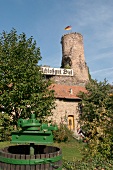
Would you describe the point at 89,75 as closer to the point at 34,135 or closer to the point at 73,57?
the point at 73,57

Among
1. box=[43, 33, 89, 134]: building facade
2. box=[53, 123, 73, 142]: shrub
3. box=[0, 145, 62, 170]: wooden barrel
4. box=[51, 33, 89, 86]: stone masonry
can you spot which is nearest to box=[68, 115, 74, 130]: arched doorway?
box=[43, 33, 89, 134]: building facade

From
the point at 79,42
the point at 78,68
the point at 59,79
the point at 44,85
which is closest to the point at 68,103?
the point at 44,85

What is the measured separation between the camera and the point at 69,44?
1442 inches

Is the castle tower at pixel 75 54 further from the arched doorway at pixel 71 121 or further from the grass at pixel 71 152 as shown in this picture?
the grass at pixel 71 152

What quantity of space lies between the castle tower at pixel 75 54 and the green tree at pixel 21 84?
23022 millimetres

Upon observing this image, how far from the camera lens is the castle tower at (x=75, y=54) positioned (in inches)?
1439

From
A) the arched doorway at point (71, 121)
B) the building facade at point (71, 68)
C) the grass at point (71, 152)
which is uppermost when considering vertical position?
the building facade at point (71, 68)

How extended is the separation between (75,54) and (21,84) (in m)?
25.7

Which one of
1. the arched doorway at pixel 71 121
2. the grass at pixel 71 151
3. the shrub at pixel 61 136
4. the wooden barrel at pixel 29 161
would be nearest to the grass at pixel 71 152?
the grass at pixel 71 151

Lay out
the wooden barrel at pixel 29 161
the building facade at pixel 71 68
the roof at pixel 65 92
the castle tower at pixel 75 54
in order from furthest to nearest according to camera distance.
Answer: the castle tower at pixel 75 54, the building facade at pixel 71 68, the roof at pixel 65 92, the wooden barrel at pixel 29 161

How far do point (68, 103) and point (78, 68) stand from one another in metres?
15.5

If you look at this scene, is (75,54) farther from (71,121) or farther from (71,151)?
(71,151)

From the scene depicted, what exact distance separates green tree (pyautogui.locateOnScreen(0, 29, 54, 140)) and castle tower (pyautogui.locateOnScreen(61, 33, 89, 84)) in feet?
75.5

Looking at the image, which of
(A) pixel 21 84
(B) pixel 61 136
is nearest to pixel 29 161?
(A) pixel 21 84
